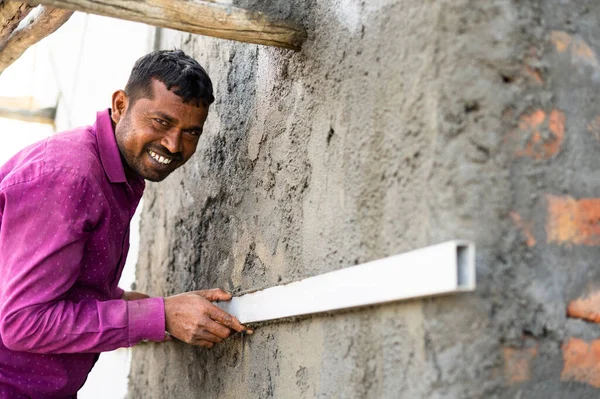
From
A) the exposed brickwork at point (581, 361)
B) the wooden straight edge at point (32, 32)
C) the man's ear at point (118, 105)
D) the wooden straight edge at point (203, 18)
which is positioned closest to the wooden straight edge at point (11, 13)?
the wooden straight edge at point (32, 32)

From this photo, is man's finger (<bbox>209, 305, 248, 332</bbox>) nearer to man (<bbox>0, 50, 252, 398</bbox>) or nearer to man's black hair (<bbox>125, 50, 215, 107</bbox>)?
man (<bbox>0, 50, 252, 398</bbox>)

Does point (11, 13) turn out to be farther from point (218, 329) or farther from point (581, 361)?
point (581, 361)

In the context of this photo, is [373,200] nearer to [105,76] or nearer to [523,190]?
[523,190]

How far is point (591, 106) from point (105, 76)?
177 inches

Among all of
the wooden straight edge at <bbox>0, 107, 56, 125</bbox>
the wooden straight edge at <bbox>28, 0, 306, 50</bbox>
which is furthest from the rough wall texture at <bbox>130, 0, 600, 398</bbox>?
the wooden straight edge at <bbox>0, 107, 56, 125</bbox>

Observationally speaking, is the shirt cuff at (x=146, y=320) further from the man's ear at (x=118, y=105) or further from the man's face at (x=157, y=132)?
the man's ear at (x=118, y=105)

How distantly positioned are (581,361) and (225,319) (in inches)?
45.3

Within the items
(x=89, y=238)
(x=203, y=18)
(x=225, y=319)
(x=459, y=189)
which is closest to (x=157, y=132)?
(x=89, y=238)

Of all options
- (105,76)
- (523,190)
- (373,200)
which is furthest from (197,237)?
(105,76)

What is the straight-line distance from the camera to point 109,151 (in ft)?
7.94

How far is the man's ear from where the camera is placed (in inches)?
98.8

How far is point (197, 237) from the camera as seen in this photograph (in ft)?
9.69

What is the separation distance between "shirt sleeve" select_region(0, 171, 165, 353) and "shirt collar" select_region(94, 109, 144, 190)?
0.15m

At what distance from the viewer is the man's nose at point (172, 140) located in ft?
7.84
